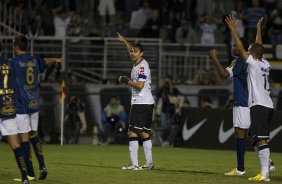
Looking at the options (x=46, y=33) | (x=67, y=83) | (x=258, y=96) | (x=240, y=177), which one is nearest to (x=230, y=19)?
(x=258, y=96)

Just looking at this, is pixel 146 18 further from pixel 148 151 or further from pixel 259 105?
pixel 259 105

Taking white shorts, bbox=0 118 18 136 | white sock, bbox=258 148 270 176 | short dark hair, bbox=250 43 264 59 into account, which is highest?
short dark hair, bbox=250 43 264 59

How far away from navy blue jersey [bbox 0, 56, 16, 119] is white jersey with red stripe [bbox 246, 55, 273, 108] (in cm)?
411

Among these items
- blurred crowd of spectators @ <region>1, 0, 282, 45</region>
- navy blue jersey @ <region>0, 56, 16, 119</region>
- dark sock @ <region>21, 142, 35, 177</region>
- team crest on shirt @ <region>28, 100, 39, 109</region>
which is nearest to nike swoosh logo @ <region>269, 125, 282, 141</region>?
blurred crowd of spectators @ <region>1, 0, 282, 45</region>

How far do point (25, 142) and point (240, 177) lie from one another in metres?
3.99

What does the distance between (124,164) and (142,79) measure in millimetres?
2498

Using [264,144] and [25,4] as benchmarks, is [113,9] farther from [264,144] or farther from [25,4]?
[264,144]

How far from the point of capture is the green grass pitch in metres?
16.6

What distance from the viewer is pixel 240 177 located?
17.2 m

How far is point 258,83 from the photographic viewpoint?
53.9 feet

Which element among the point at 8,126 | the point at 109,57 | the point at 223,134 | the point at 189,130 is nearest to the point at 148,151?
the point at 8,126

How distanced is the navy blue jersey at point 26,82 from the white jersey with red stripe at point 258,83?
3.65m

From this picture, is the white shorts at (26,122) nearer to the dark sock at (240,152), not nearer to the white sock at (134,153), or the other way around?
the white sock at (134,153)

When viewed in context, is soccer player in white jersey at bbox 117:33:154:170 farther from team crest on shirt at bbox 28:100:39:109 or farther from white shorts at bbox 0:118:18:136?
white shorts at bbox 0:118:18:136
